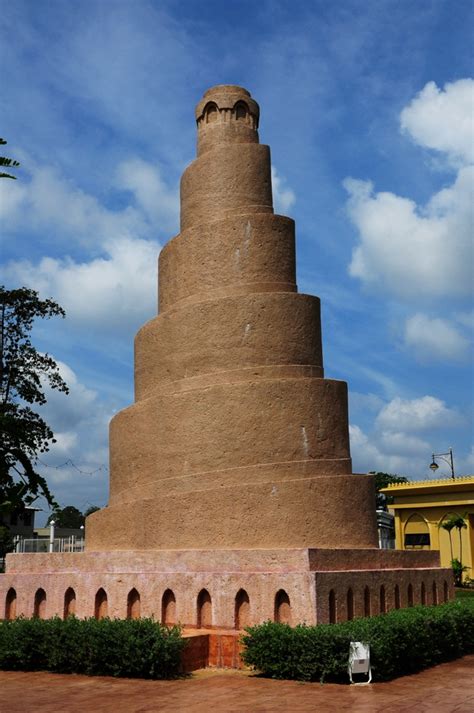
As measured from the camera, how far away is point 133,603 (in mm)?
13312

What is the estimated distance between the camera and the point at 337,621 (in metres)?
11.8

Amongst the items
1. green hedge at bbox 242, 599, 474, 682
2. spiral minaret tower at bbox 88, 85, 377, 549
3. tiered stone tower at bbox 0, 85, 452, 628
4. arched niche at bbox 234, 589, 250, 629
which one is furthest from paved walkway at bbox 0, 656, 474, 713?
spiral minaret tower at bbox 88, 85, 377, 549

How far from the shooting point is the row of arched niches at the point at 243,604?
1180 cm

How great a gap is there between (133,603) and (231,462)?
3023 mm

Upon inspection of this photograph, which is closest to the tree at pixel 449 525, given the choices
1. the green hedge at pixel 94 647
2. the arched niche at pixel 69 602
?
the arched niche at pixel 69 602

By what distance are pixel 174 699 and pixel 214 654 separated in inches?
94.9

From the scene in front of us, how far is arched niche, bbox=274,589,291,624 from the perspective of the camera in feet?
38.4

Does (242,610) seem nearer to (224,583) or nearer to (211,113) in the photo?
(224,583)

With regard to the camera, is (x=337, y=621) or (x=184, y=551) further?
(x=184, y=551)

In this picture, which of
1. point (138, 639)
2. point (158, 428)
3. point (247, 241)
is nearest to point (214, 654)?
point (138, 639)

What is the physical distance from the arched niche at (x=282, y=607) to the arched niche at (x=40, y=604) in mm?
5190

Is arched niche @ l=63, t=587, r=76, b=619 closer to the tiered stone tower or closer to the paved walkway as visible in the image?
the tiered stone tower

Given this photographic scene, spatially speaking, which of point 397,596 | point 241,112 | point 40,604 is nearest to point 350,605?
point 397,596

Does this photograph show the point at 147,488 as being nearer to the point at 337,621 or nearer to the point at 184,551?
the point at 184,551
